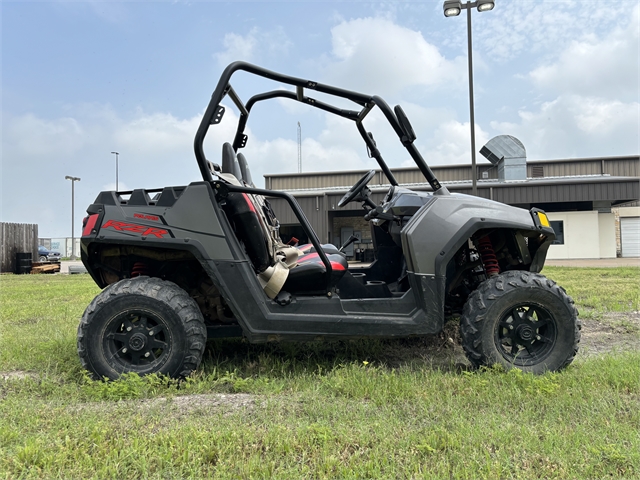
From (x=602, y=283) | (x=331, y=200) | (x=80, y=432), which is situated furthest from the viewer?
(x=331, y=200)

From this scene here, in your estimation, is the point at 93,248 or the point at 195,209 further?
the point at 93,248

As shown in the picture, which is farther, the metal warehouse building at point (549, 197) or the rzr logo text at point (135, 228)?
the metal warehouse building at point (549, 197)

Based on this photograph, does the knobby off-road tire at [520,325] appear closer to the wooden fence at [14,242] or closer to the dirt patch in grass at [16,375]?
the dirt patch in grass at [16,375]

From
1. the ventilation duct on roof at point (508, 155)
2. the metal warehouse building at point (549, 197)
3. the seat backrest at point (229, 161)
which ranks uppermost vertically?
the ventilation duct on roof at point (508, 155)

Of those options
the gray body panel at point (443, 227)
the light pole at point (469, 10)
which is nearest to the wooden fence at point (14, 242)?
the light pole at point (469, 10)

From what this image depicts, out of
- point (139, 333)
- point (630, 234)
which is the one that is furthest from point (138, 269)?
point (630, 234)

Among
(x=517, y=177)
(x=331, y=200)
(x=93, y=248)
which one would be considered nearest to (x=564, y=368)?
(x=93, y=248)

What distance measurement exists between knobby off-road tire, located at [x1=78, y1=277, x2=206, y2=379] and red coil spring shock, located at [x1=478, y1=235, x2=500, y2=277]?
2.13 m

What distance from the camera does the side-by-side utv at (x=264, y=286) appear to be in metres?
2.85

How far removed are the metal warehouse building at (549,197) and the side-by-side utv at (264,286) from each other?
10848 millimetres

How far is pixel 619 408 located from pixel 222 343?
2961 mm

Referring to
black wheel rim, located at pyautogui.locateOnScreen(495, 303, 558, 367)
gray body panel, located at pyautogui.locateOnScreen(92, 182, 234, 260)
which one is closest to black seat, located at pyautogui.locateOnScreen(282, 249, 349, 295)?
gray body panel, located at pyautogui.locateOnScreen(92, 182, 234, 260)

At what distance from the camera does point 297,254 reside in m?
3.46

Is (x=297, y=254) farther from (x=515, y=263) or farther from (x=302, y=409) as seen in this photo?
(x=515, y=263)
